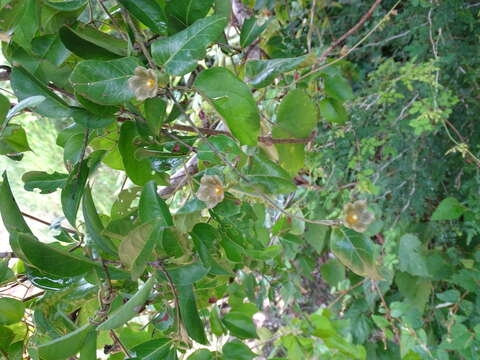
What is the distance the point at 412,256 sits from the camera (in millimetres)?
867

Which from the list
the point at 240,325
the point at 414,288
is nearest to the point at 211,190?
the point at 240,325

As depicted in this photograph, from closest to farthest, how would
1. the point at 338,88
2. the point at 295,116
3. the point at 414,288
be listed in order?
the point at 295,116, the point at 338,88, the point at 414,288

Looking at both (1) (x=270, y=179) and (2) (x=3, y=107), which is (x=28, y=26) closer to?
(2) (x=3, y=107)

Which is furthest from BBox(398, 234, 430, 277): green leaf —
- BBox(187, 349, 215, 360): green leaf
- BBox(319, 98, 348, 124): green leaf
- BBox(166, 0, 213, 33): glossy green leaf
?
BBox(166, 0, 213, 33): glossy green leaf

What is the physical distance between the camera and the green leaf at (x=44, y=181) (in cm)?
42

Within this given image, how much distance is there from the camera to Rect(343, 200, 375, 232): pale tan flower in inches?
15.0

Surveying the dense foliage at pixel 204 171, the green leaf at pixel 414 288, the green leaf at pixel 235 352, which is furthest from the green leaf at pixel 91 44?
the green leaf at pixel 414 288

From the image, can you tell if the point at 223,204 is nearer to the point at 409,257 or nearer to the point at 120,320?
the point at 120,320

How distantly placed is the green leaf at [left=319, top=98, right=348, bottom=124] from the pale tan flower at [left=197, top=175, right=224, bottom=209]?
33 centimetres

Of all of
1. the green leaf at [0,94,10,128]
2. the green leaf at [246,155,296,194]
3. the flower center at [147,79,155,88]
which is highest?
the flower center at [147,79,155,88]

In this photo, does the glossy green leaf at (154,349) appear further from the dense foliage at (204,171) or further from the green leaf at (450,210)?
the green leaf at (450,210)

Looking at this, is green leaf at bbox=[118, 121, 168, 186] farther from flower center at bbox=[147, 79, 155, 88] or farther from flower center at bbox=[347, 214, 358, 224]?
flower center at bbox=[347, 214, 358, 224]

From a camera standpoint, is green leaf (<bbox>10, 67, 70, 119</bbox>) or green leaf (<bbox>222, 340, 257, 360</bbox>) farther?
green leaf (<bbox>222, 340, 257, 360</bbox>)

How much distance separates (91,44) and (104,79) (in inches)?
2.4
